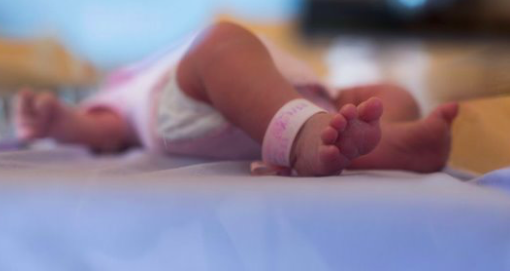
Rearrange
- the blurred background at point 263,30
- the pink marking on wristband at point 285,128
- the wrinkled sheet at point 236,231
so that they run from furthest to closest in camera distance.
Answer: the blurred background at point 263,30 → the pink marking on wristband at point 285,128 → the wrinkled sheet at point 236,231

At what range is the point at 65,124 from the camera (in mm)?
851

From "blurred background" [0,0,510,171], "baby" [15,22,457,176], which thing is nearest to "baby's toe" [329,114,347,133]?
"baby" [15,22,457,176]

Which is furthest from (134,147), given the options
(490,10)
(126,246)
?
(490,10)

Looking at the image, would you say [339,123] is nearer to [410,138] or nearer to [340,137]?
[340,137]

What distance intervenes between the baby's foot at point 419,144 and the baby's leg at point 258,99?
11 centimetres

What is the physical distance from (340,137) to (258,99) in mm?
92

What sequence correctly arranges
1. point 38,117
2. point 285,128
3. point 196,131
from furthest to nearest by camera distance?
1. point 38,117
2. point 196,131
3. point 285,128

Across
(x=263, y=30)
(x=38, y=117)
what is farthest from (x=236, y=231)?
(x=263, y=30)

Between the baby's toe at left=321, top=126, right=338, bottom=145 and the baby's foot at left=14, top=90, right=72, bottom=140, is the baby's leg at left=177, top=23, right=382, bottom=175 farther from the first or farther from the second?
the baby's foot at left=14, top=90, right=72, bottom=140

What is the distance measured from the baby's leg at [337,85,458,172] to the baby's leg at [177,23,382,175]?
8cm

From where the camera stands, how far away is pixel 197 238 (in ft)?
0.97

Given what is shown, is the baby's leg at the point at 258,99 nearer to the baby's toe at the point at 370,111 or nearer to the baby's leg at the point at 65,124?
the baby's toe at the point at 370,111

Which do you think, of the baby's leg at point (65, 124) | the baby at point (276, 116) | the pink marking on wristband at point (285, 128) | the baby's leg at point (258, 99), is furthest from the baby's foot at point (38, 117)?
the pink marking on wristband at point (285, 128)

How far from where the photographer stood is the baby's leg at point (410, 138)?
487 millimetres
